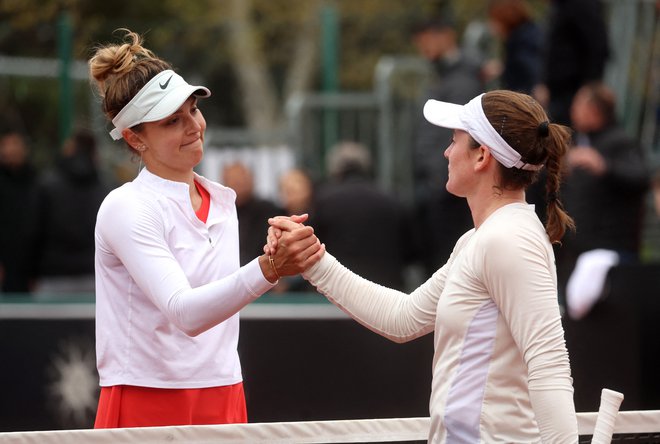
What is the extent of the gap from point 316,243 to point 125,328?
64 cm

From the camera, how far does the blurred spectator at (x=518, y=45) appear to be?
841 cm

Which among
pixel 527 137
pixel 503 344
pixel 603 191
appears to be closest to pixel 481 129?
pixel 527 137

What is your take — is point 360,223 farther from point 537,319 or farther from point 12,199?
point 537,319

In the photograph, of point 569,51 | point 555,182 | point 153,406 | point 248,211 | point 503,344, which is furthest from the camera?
point 248,211

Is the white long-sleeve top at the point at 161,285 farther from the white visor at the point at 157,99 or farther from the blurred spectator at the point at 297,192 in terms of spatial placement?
the blurred spectator at the point at 297,192

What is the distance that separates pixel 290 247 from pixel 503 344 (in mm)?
795

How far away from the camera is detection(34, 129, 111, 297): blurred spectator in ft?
29.7

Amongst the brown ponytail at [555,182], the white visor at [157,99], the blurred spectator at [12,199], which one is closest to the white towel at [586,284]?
the brown ponytail at [555,182]

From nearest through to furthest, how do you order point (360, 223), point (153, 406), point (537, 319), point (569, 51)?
point (537, 319) < point (153, 406) < point (569, 51) < point (360, 223)

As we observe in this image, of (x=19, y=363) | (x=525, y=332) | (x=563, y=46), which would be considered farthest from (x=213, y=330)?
(x=563, y=46)

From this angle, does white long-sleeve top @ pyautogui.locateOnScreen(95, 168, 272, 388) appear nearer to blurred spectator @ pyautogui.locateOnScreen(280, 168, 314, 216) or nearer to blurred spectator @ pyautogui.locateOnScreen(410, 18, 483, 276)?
blurred spectator @ pyautogui.locateOnScreen(410, 18, 483, 276)

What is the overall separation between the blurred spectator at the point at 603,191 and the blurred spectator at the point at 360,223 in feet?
5.37

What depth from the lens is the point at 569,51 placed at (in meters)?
8.02

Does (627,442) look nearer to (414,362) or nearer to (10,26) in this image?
(414,362)
